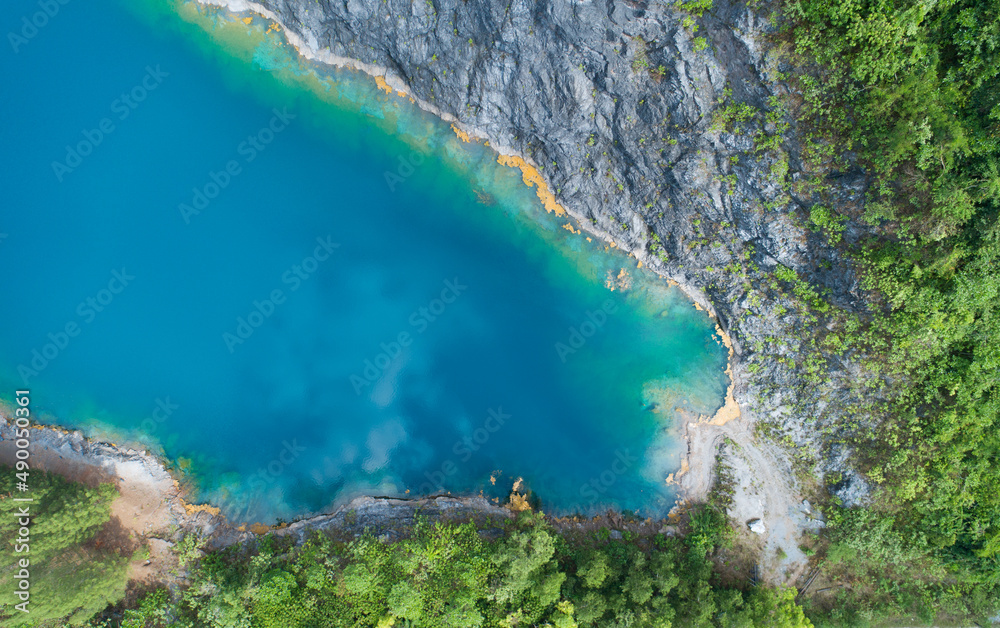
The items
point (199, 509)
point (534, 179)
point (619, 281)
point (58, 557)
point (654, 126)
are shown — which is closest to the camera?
point (58, 557)

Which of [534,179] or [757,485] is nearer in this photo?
[757,485]

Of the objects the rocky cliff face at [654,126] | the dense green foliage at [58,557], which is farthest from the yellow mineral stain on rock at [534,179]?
the dense green foliage at [58,557]

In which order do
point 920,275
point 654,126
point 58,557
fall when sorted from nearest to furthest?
point 920,275, point 58,557, point 654,126

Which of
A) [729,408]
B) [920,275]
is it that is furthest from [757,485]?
[920,275]

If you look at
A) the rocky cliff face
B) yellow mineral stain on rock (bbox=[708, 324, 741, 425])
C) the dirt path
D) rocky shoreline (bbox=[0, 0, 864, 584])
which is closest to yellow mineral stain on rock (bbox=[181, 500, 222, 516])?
rocky shoreline (bbox=[0, 0, 864, 584])

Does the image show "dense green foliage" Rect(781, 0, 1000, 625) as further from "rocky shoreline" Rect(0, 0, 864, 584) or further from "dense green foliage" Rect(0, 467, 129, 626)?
"dense green foliage" Rect(0, 467, 129, 626)

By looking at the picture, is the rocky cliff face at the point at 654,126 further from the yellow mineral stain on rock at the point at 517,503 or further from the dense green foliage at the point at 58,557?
the dense green foliage at the point at 58,557

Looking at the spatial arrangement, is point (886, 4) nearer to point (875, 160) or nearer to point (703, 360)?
point (875, 160)

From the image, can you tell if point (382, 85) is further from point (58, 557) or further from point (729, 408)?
point (58, 557)

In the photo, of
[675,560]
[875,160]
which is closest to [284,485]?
[675,560]
